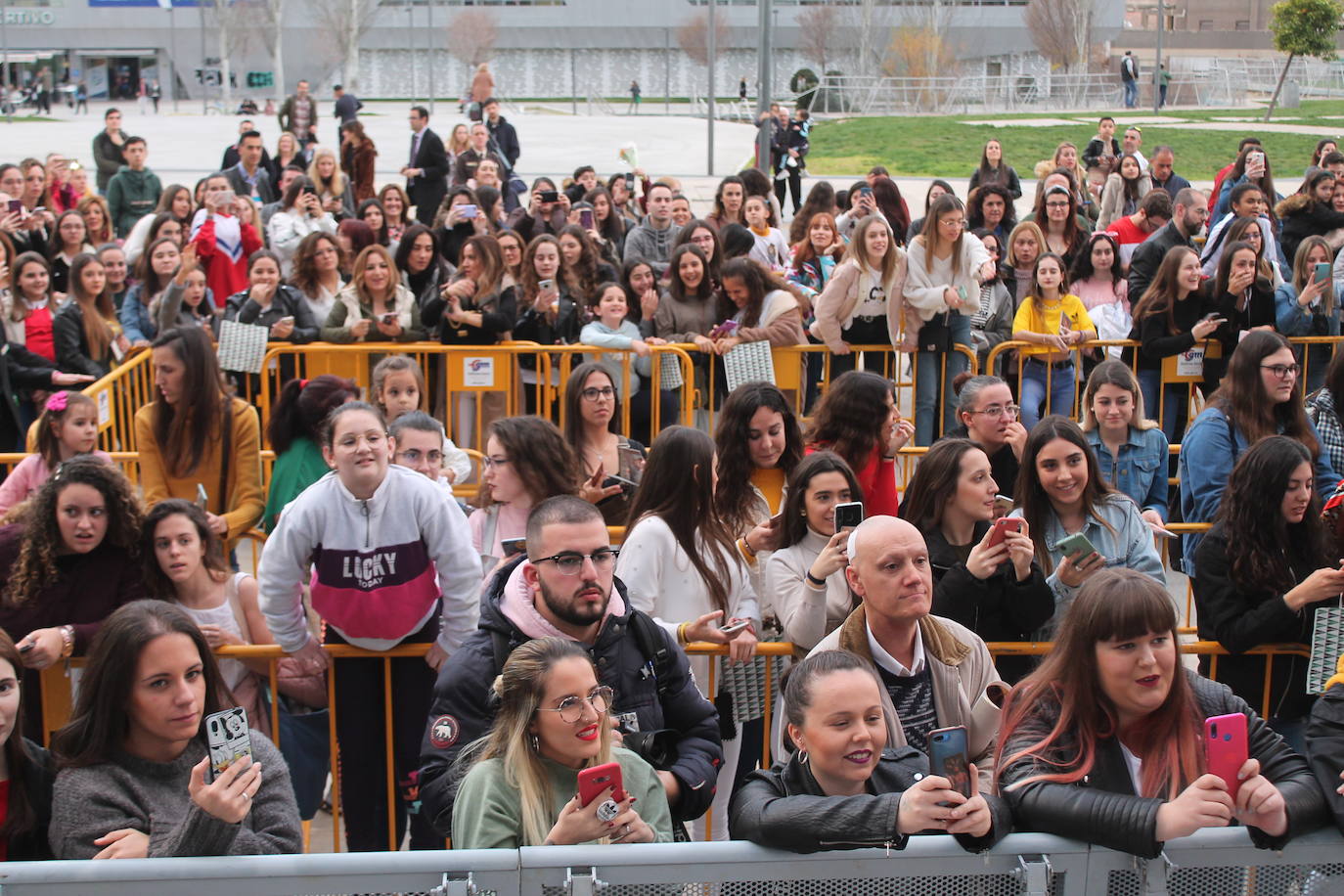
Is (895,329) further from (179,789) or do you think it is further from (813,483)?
(179,789)

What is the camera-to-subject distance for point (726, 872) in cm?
327

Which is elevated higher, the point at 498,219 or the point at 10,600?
the point at 498,219

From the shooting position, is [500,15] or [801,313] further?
[500,15]

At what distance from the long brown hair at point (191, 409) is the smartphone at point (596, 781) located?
418 centimetres

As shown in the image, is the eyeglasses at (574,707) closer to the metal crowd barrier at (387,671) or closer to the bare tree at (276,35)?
the metal crowd barrier at (387,671)

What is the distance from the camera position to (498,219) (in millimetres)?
13312

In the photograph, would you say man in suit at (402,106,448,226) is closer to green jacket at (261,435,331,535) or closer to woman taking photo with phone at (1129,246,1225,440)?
woman taking photo with phone at (1129,246,1225,440)

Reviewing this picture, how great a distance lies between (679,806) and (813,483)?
5.08ft

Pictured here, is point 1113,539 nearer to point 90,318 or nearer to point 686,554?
point 686,554

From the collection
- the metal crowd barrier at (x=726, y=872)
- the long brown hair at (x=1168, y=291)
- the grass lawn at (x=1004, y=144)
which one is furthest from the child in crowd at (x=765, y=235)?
the grass lawn at (x=1004, y=144)

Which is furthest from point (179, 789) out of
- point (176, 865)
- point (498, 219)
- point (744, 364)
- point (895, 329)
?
point (498, 219)

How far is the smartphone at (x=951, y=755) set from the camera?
131 inches

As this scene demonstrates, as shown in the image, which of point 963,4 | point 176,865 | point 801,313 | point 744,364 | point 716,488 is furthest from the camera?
point 963,4

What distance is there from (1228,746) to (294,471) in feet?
15.3
